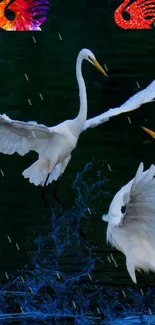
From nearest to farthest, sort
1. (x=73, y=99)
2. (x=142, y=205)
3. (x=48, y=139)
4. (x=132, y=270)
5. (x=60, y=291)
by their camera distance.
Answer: (x=142, y=205)
(x=132, y=270)
(x=60, y=291)
(x=48, y=139)
(x=73, y=99)

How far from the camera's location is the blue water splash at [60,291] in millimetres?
6551

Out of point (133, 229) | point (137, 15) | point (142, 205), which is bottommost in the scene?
point (137, 15)

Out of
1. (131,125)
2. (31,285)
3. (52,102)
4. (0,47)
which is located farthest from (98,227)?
(0,47)

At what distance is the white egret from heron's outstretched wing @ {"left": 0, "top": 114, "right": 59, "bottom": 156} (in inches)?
59.2

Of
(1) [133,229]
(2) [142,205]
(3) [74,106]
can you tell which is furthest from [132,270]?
(3) [74,106]

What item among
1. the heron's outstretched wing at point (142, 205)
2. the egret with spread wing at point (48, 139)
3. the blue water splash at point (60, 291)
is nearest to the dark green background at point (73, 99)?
the blue water splash at point (60, 291)

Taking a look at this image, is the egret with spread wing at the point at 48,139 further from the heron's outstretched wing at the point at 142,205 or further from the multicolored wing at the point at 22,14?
the multicolored wing at the point at 22,14

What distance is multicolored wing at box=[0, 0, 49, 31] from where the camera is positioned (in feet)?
68.6

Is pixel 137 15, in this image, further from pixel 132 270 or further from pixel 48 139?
pixel 132 270

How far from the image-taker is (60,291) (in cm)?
701

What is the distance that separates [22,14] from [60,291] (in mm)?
14891

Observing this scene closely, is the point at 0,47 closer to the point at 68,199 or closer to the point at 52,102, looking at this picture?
the point at 52,102

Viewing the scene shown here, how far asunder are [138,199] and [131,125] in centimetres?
680

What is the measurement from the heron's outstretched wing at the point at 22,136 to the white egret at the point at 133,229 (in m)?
1.50
